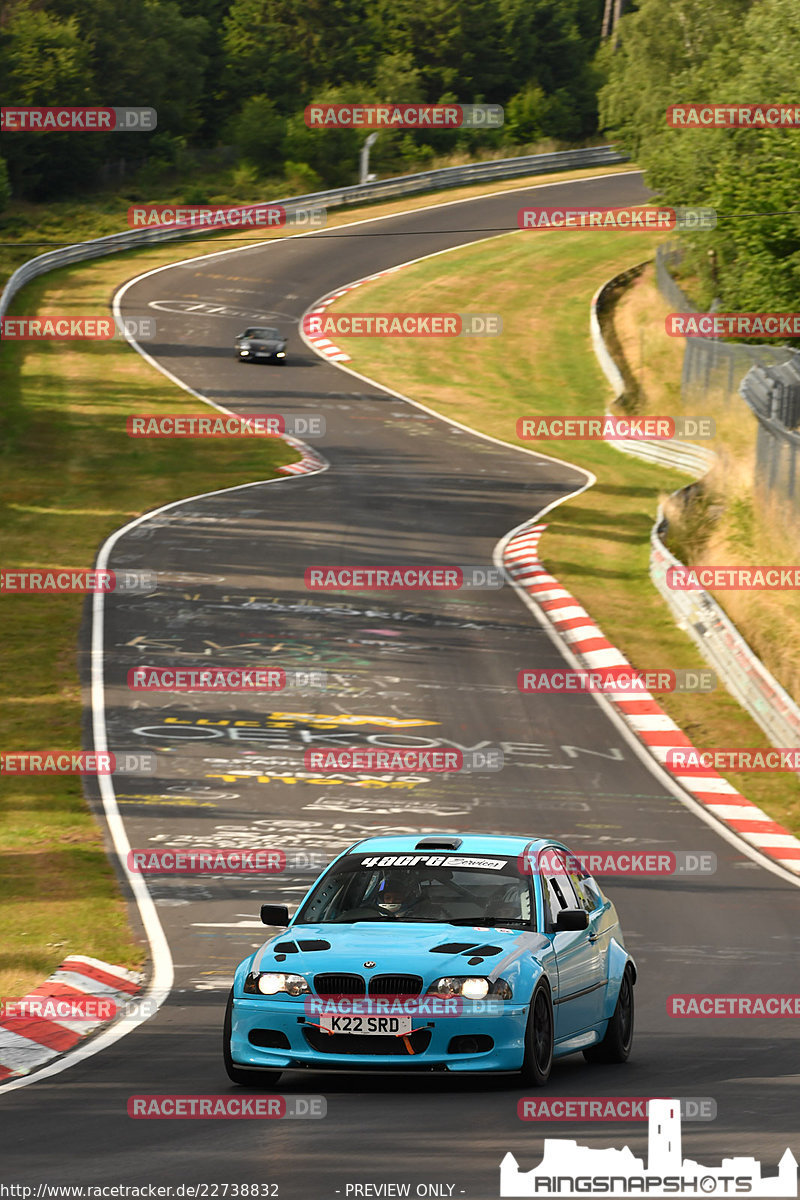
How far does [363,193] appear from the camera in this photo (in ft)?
245

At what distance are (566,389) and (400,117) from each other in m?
39.8

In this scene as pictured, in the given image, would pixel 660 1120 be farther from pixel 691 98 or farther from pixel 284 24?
pixel 284 24

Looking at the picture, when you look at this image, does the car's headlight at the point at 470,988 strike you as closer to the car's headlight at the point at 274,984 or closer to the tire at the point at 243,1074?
the car's headlight at the point at 274,984

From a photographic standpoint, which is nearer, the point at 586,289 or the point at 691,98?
the point at 691,98

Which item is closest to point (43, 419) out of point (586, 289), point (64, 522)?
point (64, 522)

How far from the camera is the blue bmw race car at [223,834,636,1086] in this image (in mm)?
8977

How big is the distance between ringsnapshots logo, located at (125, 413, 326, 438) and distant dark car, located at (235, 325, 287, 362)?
7.08 meters

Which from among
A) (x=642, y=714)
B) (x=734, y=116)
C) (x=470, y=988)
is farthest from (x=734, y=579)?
(x=734, y=116)

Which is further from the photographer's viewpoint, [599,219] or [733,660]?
[599,219]

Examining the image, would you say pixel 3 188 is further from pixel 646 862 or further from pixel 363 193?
pixel 646 862

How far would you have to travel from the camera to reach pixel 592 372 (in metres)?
52.4

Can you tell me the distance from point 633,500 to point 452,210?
1466 inches

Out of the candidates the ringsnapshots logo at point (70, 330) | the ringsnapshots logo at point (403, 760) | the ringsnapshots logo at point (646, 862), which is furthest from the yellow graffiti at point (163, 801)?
the ringsnapshots logo at point (70, 330)

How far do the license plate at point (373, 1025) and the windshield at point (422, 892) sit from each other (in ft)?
3.22
